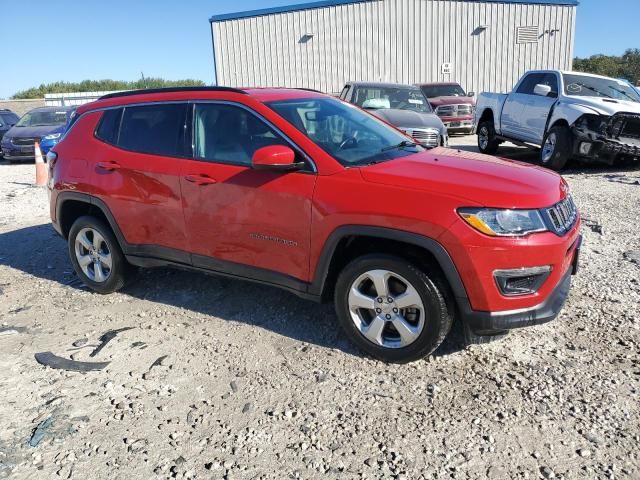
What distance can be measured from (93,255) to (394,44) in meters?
20.5

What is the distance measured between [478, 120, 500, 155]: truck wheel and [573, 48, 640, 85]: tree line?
3699cm

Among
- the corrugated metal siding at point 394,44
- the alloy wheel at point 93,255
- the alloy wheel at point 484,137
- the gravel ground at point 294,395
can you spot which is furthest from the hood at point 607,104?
the corrugated metal siding at point 394,44

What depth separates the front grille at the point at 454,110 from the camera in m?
16.4

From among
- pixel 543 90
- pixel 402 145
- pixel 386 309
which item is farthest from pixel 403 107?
pixel 386 309

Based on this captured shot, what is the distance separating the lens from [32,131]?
14992mm

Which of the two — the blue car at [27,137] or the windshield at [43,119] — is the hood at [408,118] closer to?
the blue car at [27,137]

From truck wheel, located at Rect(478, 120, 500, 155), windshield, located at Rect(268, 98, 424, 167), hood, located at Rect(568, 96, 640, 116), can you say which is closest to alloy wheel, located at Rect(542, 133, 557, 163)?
hood, located at Rect(568, 96, 640, 116)

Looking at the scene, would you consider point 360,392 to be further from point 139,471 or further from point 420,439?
point 139,471

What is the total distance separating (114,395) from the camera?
315 cm

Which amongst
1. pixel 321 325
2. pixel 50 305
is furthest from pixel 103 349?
pixel 321 325

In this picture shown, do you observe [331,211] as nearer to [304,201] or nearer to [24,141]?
[304,201]

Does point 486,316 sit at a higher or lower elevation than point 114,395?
higher

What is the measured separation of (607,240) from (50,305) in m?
5.43

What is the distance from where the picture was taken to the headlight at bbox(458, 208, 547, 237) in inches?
113
